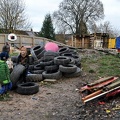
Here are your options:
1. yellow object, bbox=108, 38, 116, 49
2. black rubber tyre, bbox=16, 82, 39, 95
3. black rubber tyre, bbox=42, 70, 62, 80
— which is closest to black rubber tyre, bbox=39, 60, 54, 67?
black rubber tyre, bbox=42, 70, 62, 80

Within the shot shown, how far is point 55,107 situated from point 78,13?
42.3 m

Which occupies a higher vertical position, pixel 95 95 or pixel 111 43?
pixel 111 43

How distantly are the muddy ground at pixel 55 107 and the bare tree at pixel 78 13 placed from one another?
39.3 meters

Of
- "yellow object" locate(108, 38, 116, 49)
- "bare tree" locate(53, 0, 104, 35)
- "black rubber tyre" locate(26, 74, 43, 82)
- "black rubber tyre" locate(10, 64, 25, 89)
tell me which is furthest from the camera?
"bare tree" locate(53, 0, 104, 35)

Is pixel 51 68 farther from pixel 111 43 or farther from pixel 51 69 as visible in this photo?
pixel 111 43

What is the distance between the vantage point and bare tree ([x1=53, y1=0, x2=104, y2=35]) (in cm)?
4631

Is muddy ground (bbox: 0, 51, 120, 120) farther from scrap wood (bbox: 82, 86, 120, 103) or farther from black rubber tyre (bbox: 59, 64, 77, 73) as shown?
black rubber tyre (bbox: 59, 64, 77, 73)

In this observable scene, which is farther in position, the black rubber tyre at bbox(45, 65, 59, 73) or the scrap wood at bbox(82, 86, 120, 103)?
the black rubber tyre at bbox(45, 65, 59, 73)

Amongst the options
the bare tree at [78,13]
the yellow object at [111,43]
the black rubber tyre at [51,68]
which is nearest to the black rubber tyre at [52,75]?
the black rubber tyre at [51,68]

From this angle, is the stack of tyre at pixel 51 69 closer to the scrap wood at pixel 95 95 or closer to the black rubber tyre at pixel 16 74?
the black rubber tyre at pixel 16 74

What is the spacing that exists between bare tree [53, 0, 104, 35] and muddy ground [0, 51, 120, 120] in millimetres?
39280

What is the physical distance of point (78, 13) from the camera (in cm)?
4647

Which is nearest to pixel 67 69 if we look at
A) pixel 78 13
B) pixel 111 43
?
pixel 111 43

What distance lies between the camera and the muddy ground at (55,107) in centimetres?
512
